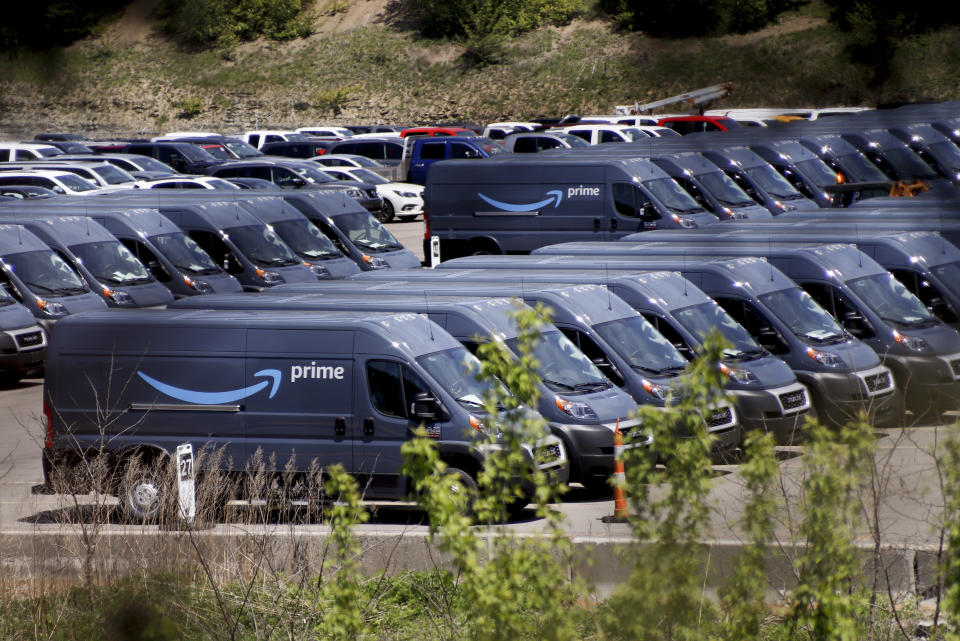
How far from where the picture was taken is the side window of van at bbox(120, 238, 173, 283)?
18531mm

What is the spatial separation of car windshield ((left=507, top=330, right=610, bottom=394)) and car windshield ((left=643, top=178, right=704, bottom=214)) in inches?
366

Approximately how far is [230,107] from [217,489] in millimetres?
6418

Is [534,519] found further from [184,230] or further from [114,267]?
[184,230]

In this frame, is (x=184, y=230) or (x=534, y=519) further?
(x=184, y=230)

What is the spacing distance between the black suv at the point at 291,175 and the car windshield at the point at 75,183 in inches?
141

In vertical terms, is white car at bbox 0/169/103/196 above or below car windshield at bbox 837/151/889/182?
below

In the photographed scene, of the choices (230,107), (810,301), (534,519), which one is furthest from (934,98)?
(810,301)

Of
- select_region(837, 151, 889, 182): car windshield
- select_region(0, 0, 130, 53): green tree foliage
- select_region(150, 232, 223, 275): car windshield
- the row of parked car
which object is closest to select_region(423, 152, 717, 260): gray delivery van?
the row of parked car

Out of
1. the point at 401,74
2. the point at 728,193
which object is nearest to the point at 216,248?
the point at 728,193

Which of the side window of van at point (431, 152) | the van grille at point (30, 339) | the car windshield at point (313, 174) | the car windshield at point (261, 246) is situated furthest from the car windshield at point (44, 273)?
the side window of van at point (431, 152)

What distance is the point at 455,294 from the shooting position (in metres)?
12.7

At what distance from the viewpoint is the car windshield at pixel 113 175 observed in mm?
30141

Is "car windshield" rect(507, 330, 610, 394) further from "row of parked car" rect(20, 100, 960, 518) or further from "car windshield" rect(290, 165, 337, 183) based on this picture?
"car windshield" rect(290, 165, 337, 183)

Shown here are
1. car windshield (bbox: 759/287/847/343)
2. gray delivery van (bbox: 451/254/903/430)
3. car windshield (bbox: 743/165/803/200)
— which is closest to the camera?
gray delivery van (bbox: 451/254/903/430)
